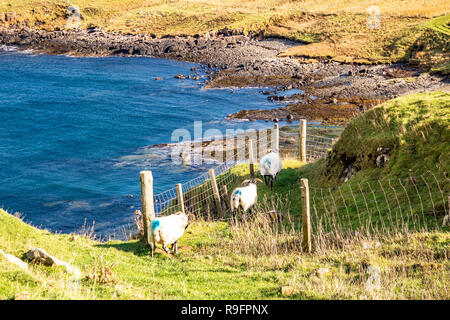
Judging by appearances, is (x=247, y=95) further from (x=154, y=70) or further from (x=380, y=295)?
(x=380, y=295)

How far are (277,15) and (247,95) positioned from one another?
A: 37.9m

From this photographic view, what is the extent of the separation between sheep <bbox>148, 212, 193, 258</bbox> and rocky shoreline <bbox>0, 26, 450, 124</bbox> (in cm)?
2421

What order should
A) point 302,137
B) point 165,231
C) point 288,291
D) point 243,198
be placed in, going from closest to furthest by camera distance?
point 288,291, point 165,231, point 243,198, point 302,137

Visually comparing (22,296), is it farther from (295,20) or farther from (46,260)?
(295,20)

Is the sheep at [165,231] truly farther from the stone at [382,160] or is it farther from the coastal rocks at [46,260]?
the stone at [382,160]

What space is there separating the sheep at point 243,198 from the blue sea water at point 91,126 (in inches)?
332

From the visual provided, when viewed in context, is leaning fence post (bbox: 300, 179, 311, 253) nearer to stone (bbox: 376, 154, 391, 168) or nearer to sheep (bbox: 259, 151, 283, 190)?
stone (bbox: 376, 154, 391, 168)

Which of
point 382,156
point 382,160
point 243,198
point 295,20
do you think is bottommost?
point 243,198

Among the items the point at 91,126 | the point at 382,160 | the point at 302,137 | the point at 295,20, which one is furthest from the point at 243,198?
the point at 295,20

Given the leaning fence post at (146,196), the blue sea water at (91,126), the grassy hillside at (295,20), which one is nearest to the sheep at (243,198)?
the leaning fence post at (146,196)

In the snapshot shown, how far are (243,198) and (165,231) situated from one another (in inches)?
193

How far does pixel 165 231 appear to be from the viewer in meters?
14.1

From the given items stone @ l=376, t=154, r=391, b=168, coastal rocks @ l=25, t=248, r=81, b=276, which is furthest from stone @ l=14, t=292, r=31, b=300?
stone @ l=376, t=154, r=391, b=168

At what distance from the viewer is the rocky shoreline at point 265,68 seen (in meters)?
54.1
